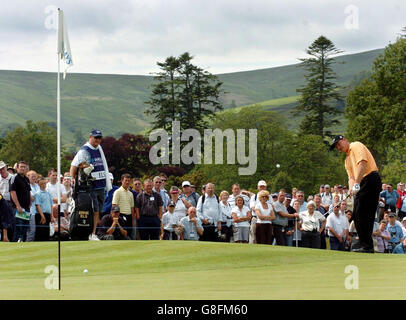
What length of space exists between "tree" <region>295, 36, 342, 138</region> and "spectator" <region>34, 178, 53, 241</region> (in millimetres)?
86927

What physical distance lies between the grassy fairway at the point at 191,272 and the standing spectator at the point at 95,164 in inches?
48.2

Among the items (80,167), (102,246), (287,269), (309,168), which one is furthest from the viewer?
(309,168)

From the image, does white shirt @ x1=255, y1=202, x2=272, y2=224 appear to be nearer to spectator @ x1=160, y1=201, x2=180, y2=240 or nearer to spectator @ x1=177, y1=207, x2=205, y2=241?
spectator @ x1=177, y1=207, x2=205, y2=241

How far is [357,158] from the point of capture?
518 inches

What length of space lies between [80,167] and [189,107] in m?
86.8

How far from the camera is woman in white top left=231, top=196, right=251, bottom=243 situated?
20.2m

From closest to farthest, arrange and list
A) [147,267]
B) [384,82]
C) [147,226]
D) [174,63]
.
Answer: [147,267], [147,226], [384,82], [174,63]

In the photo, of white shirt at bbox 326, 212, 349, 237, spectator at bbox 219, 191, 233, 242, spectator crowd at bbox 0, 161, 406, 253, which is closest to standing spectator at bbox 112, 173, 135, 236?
spectator crowd at bbox 0, 161, 406, 253

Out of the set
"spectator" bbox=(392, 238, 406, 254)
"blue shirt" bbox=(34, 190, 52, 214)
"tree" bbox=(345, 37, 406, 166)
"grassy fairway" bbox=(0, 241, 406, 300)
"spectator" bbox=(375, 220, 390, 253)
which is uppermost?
"tree" bbox=(345, 37, 406, 166)

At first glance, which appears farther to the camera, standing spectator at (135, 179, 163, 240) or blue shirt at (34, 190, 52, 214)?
standing spectator at (135, 179, 163, 240)

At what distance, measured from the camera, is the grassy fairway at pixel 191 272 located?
8.66 meters
